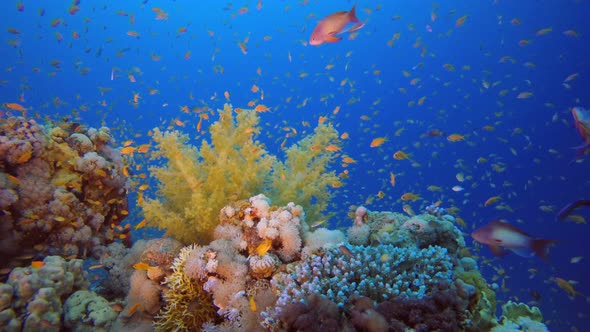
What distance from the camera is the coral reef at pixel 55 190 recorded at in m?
4.94

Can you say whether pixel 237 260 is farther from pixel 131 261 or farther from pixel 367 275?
pixel 131 261

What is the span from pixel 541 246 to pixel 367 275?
68.1 inches

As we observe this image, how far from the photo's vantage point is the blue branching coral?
3.00m

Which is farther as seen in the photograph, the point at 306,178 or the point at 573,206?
the point at 306,178

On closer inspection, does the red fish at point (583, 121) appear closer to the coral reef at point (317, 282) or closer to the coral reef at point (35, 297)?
the coral reef at point (317, 282)

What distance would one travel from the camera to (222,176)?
16.5ft

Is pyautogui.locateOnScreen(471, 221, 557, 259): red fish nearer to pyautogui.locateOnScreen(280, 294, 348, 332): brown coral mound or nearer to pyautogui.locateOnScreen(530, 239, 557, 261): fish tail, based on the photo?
pyautogui.locateOnScreen(530, 239, 557, 261): fish tail

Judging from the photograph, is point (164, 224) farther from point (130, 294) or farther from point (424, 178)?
point (424, 178)

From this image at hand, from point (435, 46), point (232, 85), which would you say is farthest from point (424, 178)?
point (232, 85)

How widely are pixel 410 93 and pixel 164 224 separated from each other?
210 feet

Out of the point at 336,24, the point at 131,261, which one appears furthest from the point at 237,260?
the point at 336,24

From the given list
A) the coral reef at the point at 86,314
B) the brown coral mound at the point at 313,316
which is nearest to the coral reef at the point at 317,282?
the brown coral mound at the point at 313,316

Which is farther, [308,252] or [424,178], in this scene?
[424,178]

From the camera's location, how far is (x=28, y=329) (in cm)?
361
